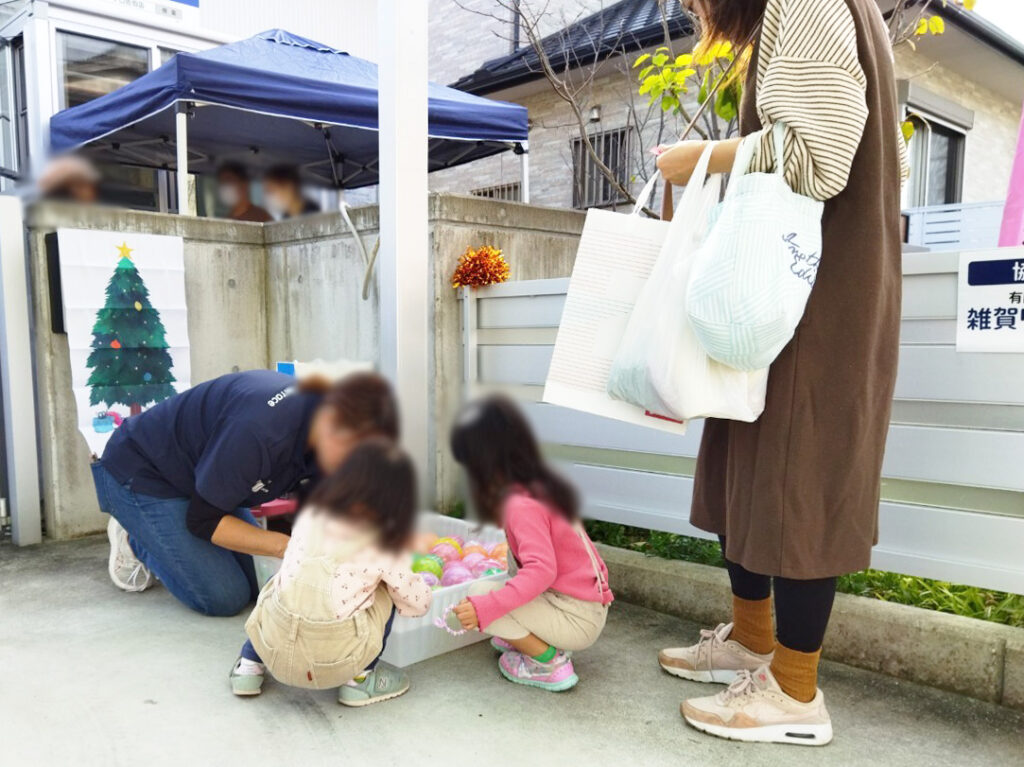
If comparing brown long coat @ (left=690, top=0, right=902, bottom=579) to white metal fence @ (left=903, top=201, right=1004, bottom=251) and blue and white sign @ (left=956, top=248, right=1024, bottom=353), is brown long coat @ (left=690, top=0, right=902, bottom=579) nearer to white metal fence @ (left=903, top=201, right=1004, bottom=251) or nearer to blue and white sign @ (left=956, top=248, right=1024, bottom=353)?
blue and white sign @ (left=956, top=248, right=1024, bottom=353)

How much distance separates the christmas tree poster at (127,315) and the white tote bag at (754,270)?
76 centimetres

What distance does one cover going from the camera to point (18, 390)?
10.3 feet

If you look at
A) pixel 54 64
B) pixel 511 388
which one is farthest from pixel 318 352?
pixel 54 64

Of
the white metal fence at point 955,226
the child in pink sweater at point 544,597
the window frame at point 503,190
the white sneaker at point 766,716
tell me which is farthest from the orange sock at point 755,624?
the white metal fence at point 955,226

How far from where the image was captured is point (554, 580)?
5.73 feet

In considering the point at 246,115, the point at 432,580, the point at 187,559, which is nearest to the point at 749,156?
the point at 246,115

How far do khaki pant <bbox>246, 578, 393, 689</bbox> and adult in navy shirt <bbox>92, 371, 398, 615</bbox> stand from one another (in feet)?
0.56

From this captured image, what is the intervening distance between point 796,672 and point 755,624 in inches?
9.6

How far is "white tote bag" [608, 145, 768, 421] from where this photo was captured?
112cm

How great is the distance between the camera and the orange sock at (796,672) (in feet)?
5.53

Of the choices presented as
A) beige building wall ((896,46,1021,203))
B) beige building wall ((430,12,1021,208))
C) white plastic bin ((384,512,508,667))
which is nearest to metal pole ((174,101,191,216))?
white plastic bin ((384,512,508,667))

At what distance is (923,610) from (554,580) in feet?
3.50

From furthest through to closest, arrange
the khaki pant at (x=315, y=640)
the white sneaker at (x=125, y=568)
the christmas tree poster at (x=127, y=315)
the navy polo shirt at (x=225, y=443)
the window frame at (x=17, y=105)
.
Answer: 1. the white sneaker at (x=125, y=568)
2. the khaki pant at (x=315, y=640)
3. the christmas tree poster at (x=127, y=315)
4. the navy polo shirt at (x=225, y=443)
5. the window frame at (x=17, y=105)

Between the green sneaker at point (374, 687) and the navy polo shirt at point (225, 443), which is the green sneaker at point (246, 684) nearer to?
the green sneaker at point (374, 687)
